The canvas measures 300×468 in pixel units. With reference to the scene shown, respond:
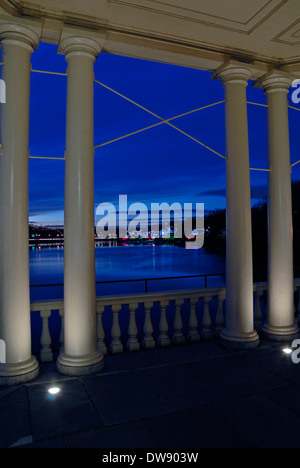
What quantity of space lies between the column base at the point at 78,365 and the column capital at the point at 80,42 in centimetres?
356

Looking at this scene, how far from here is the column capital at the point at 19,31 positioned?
12.2ft

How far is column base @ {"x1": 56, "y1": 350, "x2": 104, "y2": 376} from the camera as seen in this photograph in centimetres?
394

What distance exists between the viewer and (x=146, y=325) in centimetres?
494

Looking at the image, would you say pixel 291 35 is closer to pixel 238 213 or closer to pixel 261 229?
pixel 238 213

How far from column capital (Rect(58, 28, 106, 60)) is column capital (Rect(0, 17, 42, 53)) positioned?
1.00 ft

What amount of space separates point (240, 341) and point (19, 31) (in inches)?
186

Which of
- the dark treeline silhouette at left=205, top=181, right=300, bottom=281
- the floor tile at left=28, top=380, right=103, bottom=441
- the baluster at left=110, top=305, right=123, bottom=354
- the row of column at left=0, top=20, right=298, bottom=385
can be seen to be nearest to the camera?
the floor tile at left=28, top=380, right=103, bottom=441

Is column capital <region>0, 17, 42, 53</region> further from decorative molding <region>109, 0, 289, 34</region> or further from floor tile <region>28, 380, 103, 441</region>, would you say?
floor tile <region>28, 380, 103, 441</region>

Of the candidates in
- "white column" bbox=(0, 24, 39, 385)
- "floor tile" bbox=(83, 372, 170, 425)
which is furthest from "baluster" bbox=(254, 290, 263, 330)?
"white column" bbox=(0, 24, 39, 385)

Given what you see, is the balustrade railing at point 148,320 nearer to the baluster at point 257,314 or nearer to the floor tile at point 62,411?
the baluster at point 257,314

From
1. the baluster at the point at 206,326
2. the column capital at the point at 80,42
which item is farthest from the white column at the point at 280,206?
the column capital at the point at 80,42

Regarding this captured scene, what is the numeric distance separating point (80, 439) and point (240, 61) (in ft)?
16.4

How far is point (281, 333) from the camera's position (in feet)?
17.0

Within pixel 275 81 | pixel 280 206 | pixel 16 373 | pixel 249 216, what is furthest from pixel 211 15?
pixel 16 373
